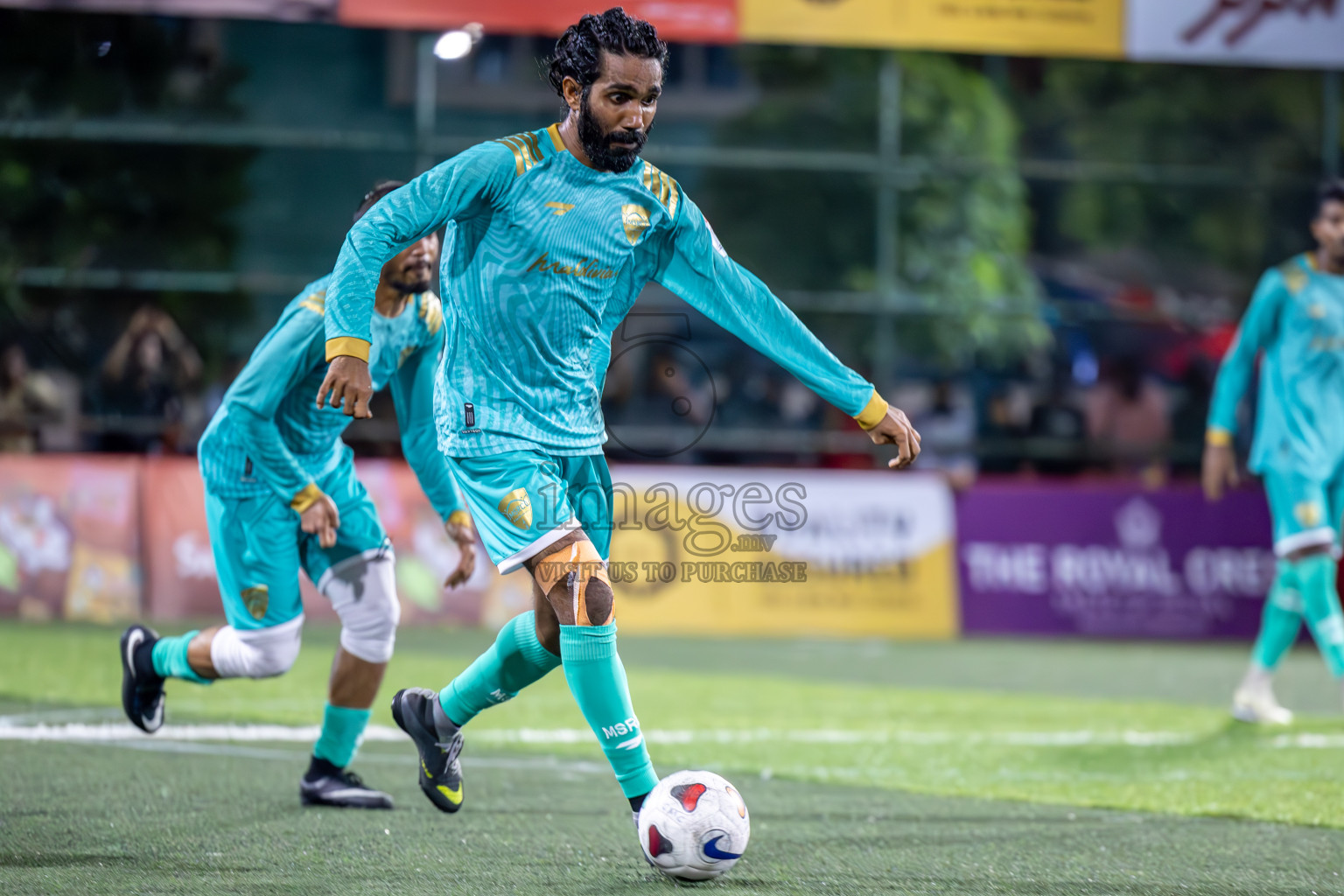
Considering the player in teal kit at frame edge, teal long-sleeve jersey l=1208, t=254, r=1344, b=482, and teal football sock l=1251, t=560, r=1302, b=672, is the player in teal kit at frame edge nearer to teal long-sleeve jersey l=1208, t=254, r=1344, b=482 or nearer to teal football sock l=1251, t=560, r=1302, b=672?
teal long-sleeve jersey l=1208, t=254, r=1344, b=482

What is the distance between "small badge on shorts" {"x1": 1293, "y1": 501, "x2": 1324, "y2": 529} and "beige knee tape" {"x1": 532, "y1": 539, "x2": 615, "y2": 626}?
5.32 meters

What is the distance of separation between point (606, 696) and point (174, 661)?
6.94 ft

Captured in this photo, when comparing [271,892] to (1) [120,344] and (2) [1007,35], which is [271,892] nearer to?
(1) [120,344]

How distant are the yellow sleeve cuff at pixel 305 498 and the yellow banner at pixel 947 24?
443 inches

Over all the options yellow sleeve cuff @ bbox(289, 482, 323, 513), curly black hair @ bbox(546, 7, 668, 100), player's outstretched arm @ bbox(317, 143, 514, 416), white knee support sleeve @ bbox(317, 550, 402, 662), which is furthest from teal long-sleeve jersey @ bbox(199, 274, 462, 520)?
curly black hair @ bbox(546, 7, 668, 100)

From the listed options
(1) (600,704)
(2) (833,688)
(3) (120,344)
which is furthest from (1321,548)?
(3) (120,344)

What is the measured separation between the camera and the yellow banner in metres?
16.0

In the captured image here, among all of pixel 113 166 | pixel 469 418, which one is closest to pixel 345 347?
pixel 469 418

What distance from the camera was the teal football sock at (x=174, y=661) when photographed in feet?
19.4

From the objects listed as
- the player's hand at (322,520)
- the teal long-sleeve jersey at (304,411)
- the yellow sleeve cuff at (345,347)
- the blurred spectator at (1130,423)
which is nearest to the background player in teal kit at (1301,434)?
the teal long-sleeve jersey at (304,411)

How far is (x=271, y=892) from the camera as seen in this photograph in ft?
13.6

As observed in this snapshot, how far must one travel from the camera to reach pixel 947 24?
1619cm

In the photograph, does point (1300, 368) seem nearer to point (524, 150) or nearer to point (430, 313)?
point (430, 313)

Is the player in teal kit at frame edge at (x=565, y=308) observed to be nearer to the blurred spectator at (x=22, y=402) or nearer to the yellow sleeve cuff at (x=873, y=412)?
the yellow sleeve cuff at (x=873, y=412)
